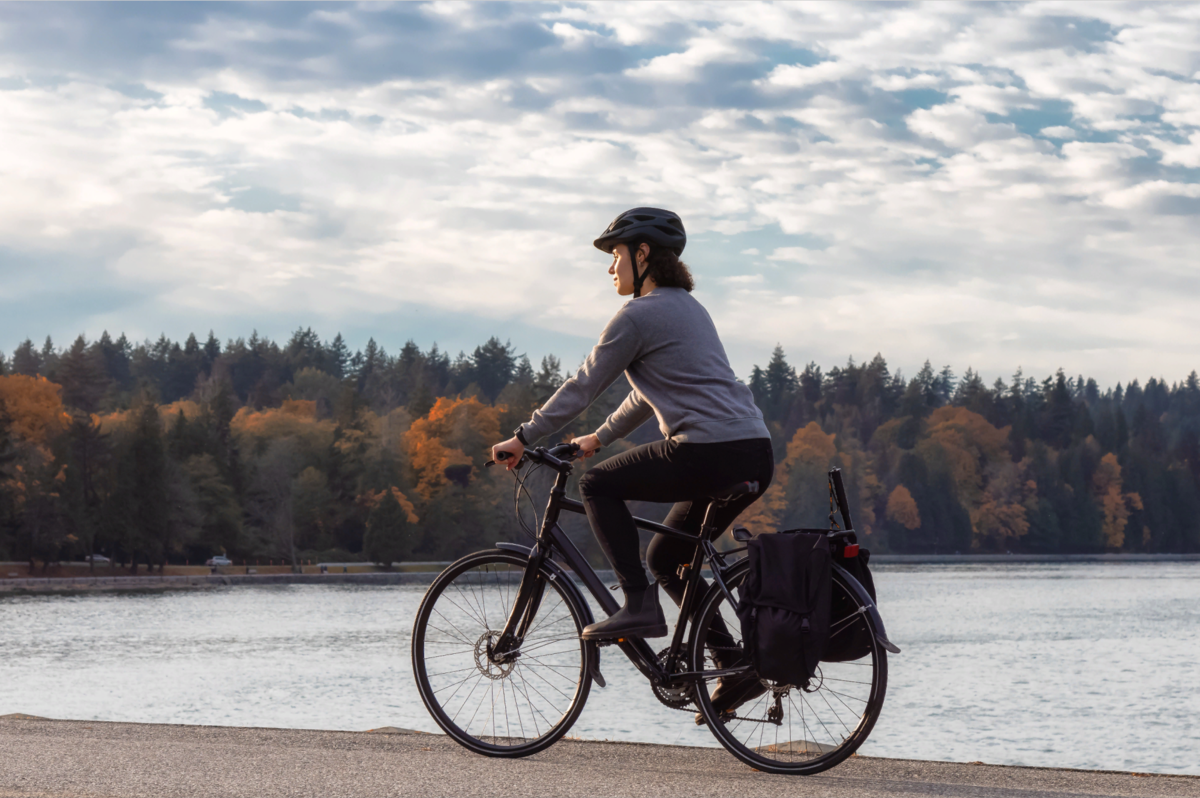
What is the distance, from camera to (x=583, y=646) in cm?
504

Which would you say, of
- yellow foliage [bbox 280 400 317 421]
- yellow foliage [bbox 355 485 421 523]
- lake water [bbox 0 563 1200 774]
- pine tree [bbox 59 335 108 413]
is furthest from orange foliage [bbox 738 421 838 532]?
pine tree [bbox 59 335 108 413]

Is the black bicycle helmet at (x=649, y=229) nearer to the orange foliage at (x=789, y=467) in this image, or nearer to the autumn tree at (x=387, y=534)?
the autumn tree at (x=387, y=534)

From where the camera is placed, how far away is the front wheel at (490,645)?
16.9 feet

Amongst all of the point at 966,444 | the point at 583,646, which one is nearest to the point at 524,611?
the point at 583,646

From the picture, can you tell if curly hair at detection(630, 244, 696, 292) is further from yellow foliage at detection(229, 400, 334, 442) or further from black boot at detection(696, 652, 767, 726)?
yellow foliage at detection(229, 400, 334, 442)

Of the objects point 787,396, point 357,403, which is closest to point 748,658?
point 357,403

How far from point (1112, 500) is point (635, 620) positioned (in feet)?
444

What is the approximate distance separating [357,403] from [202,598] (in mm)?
35969

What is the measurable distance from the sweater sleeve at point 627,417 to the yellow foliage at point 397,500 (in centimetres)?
7904

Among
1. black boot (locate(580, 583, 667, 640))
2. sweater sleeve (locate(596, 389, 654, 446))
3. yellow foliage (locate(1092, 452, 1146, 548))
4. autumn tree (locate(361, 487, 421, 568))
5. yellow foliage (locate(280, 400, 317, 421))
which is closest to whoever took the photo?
black boot (locate(580, 583, 667, 640))

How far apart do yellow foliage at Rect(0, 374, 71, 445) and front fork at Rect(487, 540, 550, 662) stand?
71.5 metres

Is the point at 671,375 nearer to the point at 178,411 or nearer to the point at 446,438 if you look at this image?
the point at 446,438

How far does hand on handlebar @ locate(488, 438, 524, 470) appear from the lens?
4867 mm

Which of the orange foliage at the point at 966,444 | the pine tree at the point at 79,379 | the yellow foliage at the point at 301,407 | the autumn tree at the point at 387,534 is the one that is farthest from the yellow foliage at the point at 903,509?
the pine tree at the point at 79,379
